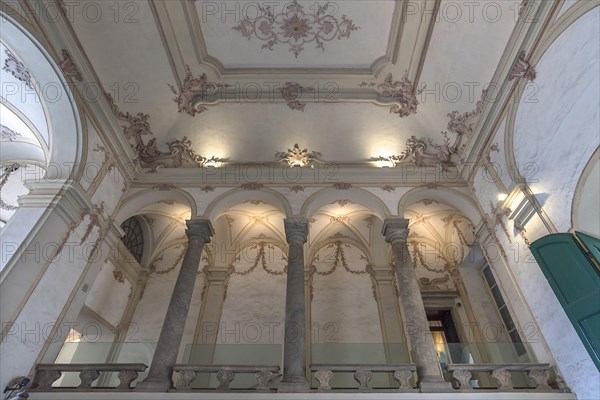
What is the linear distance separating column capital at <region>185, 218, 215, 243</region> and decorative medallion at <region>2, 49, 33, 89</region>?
3.81 m

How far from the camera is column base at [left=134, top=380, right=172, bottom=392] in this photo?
543cm

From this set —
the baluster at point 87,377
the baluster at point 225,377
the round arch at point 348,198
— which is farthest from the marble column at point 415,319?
the baluster at point 87,377

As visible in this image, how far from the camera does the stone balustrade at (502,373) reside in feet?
18.4

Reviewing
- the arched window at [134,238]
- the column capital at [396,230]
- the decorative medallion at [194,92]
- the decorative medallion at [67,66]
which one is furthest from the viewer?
the arched window at [134,238]

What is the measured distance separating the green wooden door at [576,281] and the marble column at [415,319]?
200 cm

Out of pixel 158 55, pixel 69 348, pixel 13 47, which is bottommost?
pixel 69 348

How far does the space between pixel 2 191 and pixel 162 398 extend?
305 inches

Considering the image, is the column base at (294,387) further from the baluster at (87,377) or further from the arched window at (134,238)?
the arched window at (134,238)

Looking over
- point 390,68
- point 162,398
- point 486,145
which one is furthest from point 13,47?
point 486,145

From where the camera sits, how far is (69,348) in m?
6.41

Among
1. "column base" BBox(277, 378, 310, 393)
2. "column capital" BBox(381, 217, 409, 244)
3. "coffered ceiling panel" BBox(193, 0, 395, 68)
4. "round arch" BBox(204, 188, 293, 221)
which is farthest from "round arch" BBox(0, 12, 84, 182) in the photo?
"column capital" BBox(381, 217, 409, 244)

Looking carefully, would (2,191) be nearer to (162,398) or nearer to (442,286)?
(162,398)

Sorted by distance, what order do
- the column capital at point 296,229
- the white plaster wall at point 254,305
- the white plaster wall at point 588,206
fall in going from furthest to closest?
the white plaster wall at point 254,305 → the column capital at point 296,229 → the white plaster wall at point 588,206

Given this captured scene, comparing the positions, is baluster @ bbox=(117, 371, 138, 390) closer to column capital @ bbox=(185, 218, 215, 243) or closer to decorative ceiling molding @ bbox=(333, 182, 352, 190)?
column capital @ bbox=(185, 218, 215, 243)
